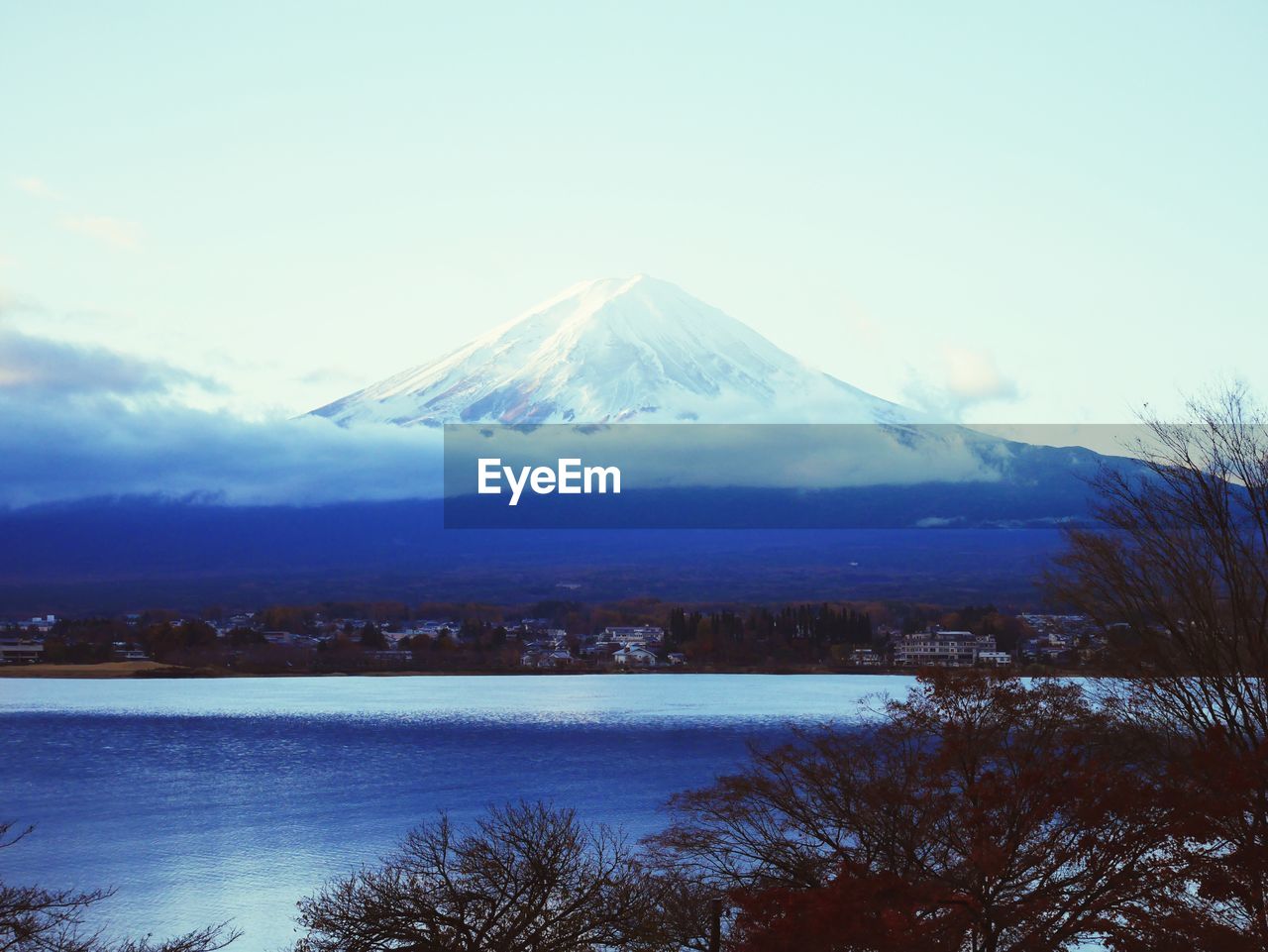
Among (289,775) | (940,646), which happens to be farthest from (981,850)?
(940,646)

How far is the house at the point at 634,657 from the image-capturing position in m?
75.8

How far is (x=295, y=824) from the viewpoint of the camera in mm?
28969

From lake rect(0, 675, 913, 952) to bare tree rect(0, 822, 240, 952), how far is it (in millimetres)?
568

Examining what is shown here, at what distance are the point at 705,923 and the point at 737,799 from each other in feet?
4.73

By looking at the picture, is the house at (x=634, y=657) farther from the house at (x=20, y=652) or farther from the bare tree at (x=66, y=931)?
the bare tree at (x=66, y=931)

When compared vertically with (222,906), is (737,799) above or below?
above

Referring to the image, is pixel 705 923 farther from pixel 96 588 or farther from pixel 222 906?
pixel 96 588

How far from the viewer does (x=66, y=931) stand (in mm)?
15422

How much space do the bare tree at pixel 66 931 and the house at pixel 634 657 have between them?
5497 cm

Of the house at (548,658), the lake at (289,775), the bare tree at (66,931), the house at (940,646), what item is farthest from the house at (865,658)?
the bare tree at (66,931)

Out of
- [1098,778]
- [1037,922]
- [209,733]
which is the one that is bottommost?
[209,733]

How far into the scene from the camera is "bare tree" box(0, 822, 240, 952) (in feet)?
36.9

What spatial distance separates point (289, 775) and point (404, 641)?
38.9m

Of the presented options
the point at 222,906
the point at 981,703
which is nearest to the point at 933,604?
the point at 222,906
